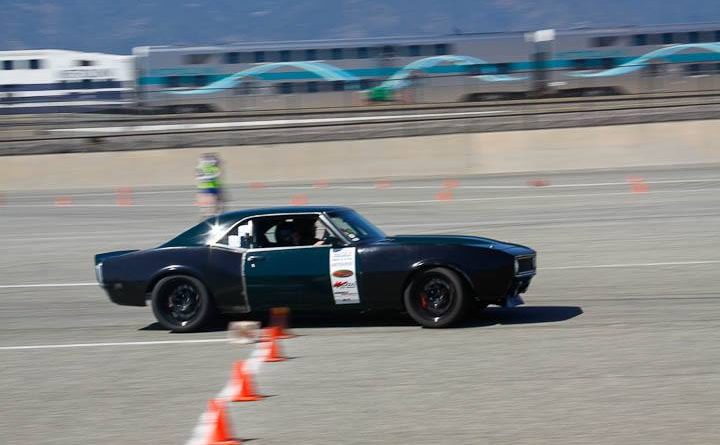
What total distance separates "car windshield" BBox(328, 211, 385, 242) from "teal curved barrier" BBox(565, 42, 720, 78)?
34344 mm

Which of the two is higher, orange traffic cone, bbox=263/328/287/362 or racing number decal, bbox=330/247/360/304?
racing number decal, bbox=330/247/360/304

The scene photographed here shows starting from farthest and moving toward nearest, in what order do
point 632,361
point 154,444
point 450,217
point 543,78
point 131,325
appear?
point 543,78 < point 450,217 < point 131,325 < point 632,361 < point 154,444

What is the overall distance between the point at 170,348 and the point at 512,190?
15.2 metres

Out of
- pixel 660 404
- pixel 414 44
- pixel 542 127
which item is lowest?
pixel 660 404

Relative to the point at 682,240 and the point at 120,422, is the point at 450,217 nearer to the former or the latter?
the point at 682,240

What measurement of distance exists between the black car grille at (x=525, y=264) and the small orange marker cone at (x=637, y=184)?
1295 cm

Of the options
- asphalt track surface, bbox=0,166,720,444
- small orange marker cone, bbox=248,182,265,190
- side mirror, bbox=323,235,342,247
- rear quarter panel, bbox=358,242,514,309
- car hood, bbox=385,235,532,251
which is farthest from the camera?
small orange marker cone, bbox=248,182,265,190

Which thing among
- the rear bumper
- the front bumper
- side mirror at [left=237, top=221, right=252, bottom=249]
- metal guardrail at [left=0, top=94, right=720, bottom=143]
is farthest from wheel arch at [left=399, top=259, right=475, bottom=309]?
metal guardrail at [left=0, top=94, right=720, bottom=143]

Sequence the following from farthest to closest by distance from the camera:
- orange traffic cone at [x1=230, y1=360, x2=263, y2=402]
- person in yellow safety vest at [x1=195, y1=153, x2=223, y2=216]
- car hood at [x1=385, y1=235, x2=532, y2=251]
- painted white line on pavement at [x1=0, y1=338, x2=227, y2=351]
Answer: person in yellow safety vest at [x1=195, y1=153, x2=223, y2=216]
painted white line on pavement at [x1=0, y1=338, x2=227, y2=351]
car hood at [x1=385, y1=235, x2=532, y2=251]
orange traffic cone at [x1=230, y1=360, x2=263, y2=402]

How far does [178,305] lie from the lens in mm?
10656

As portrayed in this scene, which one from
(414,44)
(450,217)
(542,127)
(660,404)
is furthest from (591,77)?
(660,404)

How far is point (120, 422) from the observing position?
7391 mm

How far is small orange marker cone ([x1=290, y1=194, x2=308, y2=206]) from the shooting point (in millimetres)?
23359

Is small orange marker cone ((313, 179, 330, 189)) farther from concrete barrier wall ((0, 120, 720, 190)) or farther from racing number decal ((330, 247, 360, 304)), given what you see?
racing number decal ((330, 247, 360, 304))
